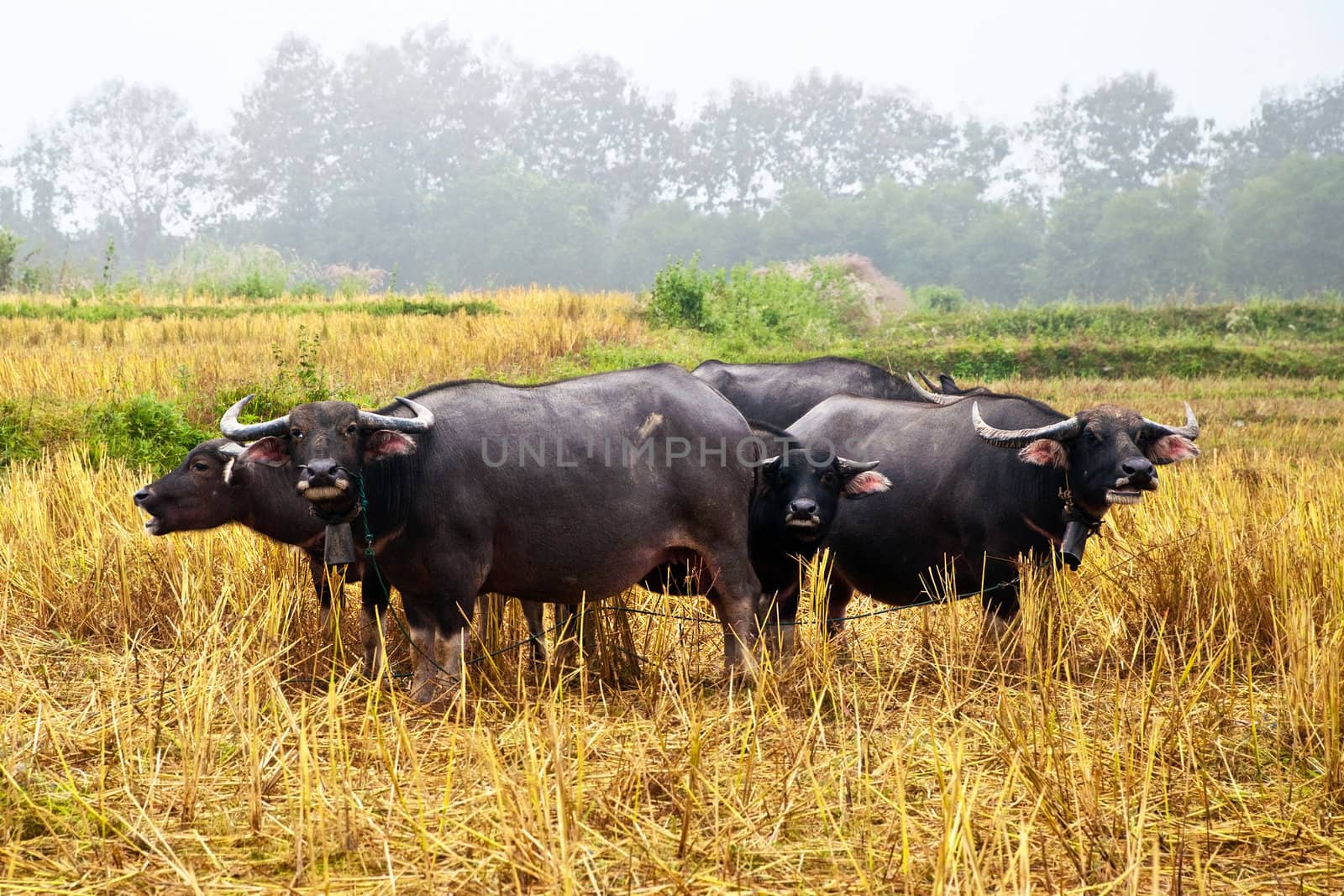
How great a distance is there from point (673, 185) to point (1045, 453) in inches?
1565

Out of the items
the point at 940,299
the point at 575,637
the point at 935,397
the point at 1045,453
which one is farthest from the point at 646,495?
the point at 940,299

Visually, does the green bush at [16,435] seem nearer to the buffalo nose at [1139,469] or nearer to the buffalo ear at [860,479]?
the buffalo ear at [860,479]

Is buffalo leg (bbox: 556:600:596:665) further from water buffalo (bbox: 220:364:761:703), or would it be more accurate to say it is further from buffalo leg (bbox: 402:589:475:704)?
buffalo leg (bbox: 402:589:475:704)

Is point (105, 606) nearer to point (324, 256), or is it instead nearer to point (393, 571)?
point (393, 571)

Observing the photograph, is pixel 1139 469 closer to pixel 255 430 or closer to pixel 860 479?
pixel 860 479

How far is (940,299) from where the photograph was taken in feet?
86.8

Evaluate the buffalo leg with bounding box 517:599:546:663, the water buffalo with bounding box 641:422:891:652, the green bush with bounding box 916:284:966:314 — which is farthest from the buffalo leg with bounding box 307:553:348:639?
the green bush with bounding box 916:284:966:314

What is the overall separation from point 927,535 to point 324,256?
38849mm

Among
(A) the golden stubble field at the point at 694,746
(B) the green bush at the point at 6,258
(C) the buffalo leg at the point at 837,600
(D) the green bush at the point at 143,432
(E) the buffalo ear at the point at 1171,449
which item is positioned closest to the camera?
(A) the golden stubble field at the point at 694,746

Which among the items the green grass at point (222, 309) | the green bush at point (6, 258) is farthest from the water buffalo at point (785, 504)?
the green bush at point (6, 258)

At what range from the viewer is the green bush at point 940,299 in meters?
25.1

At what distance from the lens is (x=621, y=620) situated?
14.1ft

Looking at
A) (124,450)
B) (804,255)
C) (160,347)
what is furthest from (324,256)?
(124,450)

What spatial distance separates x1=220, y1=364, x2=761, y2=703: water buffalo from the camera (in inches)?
150
